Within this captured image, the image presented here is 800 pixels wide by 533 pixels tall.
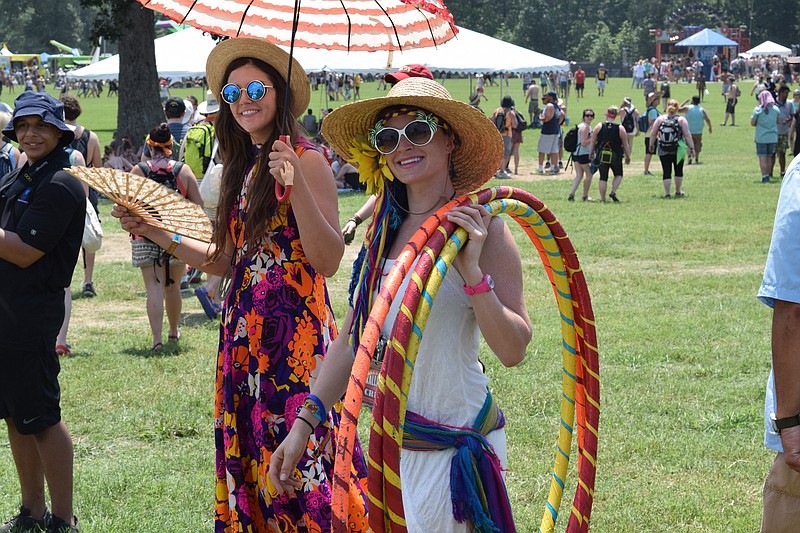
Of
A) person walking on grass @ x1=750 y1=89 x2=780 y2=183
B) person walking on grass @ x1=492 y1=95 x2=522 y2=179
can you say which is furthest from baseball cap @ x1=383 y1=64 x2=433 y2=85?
person walking on grass @ x1=492 y1=95 x2=522 y2=179

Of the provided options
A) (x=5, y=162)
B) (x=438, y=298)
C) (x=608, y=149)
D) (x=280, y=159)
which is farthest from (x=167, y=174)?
(x=608, y=149)

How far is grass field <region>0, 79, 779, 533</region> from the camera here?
5.05 m

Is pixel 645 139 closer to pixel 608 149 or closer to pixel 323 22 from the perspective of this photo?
pixel 608 149

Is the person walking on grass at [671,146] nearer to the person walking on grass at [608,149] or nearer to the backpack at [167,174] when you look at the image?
the person walking on grass at [608,149]

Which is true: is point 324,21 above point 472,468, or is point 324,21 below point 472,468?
above

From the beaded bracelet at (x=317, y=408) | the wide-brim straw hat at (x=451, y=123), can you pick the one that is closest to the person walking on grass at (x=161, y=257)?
the wide-brim straw hat at (x=451, y=123)

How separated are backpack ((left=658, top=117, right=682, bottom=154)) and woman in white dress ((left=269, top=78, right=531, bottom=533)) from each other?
51.0 ft

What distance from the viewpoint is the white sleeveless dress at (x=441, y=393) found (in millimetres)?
2711

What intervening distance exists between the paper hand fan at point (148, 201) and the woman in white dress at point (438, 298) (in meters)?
1.00

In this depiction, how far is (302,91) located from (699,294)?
7262mm

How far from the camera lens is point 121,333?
29.7ft

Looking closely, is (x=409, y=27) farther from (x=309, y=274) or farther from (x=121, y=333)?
(x=121, y=333)

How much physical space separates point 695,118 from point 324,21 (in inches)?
834

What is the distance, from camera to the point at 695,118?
23.5 metres
